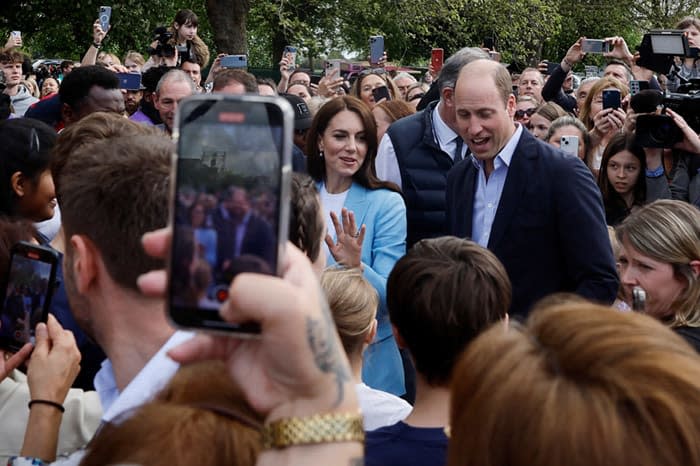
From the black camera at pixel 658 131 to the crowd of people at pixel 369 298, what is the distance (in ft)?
0.04

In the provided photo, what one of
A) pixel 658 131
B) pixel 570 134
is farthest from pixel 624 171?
pixel 570 134

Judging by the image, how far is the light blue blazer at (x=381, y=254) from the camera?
14.9 ft

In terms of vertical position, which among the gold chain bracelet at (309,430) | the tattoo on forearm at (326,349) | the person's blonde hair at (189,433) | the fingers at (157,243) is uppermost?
→ the fingers at (157,243)

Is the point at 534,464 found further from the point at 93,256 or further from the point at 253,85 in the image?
the point at 253,85

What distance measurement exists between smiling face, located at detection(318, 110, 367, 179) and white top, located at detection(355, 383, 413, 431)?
2.13m

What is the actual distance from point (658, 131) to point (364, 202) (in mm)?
1972

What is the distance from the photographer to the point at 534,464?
1.33 meters

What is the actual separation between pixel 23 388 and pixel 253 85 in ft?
14.9

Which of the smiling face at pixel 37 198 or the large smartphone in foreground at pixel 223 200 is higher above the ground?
the large smartphone in foreground at pixel 223 200

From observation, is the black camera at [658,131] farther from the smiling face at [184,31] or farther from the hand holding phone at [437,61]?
the hand holding phone at [437,61]

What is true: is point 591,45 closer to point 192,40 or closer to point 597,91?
point 597,91

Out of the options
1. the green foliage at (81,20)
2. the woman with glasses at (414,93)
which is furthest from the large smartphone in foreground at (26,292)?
A: the green foliage at (81,20)

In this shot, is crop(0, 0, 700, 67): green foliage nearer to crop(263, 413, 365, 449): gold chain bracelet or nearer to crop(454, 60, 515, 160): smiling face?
crop(454, 60, 515, 160): smiling face

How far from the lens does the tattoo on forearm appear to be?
129 centimetres
